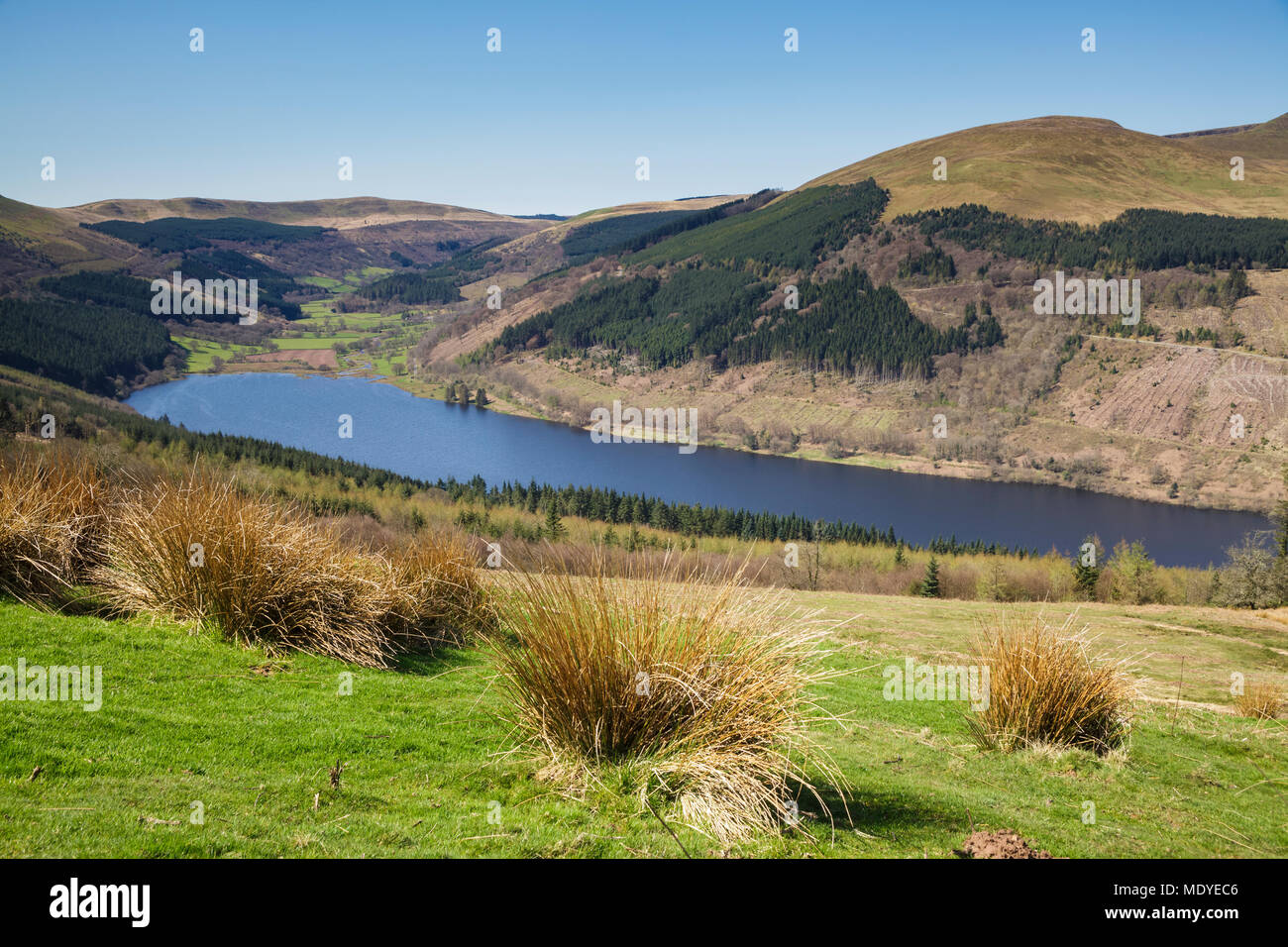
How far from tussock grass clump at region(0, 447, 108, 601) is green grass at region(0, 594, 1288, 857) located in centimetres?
95

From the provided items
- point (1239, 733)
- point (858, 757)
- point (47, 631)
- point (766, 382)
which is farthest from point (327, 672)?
point (766, 382)

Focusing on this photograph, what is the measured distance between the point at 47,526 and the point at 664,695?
7.63 m

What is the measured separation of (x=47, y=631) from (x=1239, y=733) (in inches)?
544

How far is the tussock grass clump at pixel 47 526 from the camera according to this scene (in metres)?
7.91

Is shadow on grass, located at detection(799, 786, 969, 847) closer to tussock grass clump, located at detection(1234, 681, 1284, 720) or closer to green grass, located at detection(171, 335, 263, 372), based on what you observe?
tussock grass clump, located at detection(1234, 681, 1284, 720)

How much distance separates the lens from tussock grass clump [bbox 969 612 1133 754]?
8000mm

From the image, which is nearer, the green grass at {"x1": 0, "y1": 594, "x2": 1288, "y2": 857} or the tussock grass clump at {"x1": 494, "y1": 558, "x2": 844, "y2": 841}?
the green grass at {"x1": 0, "y1": 594, "x2": 1288, "y2": 857}

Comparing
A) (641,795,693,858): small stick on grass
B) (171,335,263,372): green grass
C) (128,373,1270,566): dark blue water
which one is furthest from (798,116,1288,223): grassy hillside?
(641,795,693,858): small stick on grass

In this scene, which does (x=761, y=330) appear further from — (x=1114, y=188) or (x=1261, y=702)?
(x=1261, y=702)

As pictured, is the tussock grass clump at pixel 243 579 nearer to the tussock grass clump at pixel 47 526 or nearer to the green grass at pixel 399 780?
the tussock grass clump at pixel 47 526

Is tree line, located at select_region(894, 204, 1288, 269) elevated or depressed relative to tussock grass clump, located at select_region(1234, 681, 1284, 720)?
elevated

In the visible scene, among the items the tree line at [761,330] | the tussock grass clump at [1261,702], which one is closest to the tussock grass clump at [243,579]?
the tussock grass clump at [1261,702]

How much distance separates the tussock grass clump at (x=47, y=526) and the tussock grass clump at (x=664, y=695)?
593 cm

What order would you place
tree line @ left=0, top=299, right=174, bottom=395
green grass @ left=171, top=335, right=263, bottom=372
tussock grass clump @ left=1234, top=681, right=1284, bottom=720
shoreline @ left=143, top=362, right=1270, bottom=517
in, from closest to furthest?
tussock grass clump @ left=1234, top=681, right=1284, bottom=720 < shoreline @ left=143, top=362, right=1270, bottom=517 < tree line @ left=0, top=299, right=174, bottom=395 < green grass @ left=171, top=335, right=263, bottom=372
